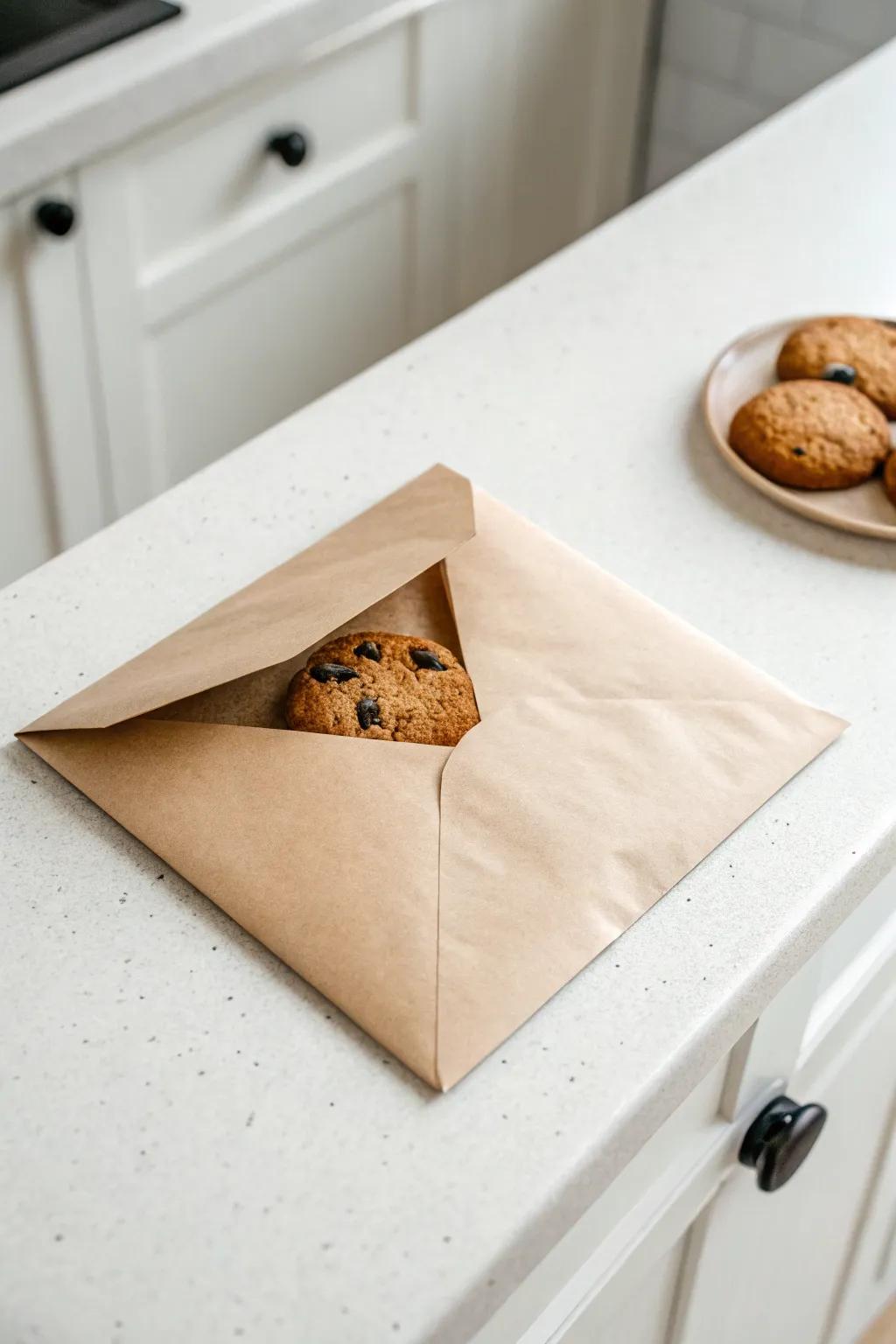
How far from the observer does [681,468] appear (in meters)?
0.86

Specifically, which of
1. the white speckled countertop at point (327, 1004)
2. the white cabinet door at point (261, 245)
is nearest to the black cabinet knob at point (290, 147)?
the white cabinet door at point (261, 245)

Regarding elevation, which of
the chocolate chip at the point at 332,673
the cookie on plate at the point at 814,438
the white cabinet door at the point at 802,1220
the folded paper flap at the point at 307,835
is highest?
the cookie on plate at the point at 814,438

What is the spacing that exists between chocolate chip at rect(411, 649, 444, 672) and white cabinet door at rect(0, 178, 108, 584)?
0.79 m

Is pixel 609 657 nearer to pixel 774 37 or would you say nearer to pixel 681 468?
pixel 681 468

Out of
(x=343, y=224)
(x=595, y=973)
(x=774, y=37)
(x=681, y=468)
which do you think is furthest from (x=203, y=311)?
(x=595, y=973)

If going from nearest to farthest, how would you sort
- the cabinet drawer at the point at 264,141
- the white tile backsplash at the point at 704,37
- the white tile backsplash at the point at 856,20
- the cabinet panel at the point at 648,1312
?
the cabinet panel at the point at 648,1312
the cabinet drawer at the point at 264,141
the white tile backsplash at the point at 856,20
the white tile backsplash at the point at 704,37

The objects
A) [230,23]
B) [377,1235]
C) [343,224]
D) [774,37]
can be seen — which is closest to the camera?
[377,1235]

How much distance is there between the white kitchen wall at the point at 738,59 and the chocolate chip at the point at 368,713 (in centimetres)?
156

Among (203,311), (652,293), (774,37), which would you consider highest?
(652,293)

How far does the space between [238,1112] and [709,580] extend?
0.40 meters

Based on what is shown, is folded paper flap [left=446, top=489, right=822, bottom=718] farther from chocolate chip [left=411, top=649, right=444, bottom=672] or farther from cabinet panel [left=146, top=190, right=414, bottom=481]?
cabinet panel [left=146, top=190, right=414, bottom=481]

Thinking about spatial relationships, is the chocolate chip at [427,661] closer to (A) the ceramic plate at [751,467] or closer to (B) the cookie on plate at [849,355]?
(A) the ceramic plate at [751,467]

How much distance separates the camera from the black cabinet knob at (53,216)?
4.12ft

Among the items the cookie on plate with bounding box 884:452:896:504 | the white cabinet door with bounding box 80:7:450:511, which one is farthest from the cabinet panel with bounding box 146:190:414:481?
the cookie on plate with bounding box 884:452:896:504
